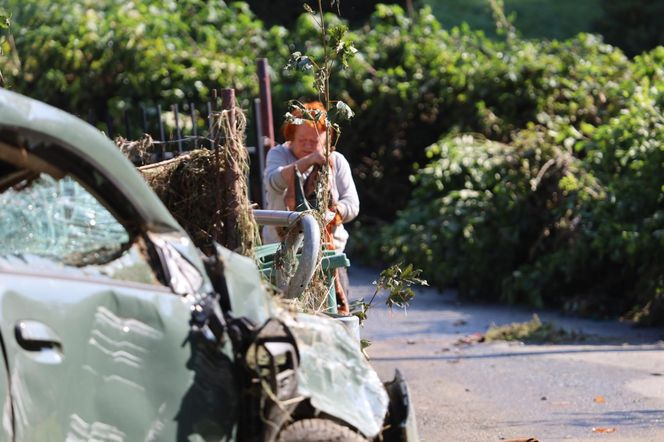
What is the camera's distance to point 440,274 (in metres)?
12.3

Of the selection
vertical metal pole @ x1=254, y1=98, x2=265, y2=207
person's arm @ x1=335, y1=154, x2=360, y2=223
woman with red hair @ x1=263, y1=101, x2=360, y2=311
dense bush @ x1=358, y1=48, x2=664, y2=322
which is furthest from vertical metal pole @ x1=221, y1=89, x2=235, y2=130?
dense bush @ x1=358, y1=48, x2=664, y2=322

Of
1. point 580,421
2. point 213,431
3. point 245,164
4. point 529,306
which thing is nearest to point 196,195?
point 245,164

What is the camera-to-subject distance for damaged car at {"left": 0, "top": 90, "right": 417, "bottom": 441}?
134 inches

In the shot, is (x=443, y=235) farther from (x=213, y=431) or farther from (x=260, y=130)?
(x=213, y=431)

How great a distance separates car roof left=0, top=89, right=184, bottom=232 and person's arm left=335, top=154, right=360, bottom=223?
3709mm

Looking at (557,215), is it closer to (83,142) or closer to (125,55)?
(125,55)

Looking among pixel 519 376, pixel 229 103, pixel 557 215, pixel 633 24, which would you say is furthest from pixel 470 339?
pixel 633 24

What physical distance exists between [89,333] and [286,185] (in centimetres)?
412

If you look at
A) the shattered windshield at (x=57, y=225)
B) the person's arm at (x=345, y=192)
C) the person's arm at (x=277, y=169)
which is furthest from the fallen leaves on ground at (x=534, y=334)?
the shattered windshield at (x=57, y=225)

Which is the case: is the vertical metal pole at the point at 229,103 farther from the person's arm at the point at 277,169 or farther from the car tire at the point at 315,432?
the person's arm at the point at 277,169

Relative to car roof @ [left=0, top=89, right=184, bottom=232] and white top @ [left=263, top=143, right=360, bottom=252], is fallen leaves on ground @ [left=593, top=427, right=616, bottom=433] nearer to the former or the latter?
white top @ [left=263, top=143, right=360, bottom=252]

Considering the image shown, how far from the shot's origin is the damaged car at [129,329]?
3400mm

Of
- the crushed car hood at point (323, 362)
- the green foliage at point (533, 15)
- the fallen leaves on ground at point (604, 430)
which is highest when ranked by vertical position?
the green foliage at point (533, 15)

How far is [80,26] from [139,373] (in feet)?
41.2
